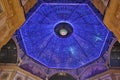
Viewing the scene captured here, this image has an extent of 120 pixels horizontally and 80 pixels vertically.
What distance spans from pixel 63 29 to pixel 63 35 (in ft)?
2.84

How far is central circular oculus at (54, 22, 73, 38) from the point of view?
20.7m

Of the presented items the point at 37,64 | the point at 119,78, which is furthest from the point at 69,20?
the point at 119,78

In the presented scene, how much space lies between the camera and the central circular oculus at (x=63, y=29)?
20680 mm

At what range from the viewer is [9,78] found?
60.0 feet

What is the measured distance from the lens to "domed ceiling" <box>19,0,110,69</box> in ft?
66.4

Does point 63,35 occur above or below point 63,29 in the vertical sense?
below

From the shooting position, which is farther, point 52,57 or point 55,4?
point 52,57

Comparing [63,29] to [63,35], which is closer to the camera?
[63,29]

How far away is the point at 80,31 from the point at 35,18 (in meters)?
3.73

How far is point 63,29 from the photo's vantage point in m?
20.6

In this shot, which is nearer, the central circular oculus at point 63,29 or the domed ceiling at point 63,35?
the domed ceiling at point 63,35

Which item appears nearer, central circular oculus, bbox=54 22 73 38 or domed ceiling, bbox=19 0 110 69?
domed ceiling, bbox=19 0 110 69

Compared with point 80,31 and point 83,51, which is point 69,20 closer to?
point 80,31

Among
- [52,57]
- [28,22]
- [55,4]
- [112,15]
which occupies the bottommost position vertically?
[52,57]
